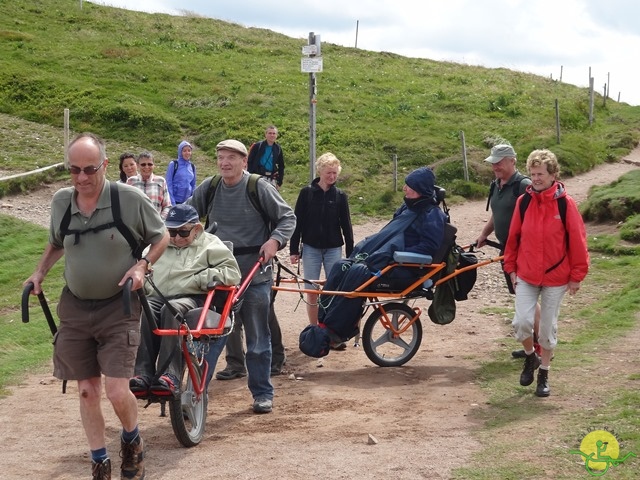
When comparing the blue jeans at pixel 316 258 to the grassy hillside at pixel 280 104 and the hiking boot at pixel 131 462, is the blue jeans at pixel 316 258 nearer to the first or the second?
the hiking boot at pixel 131 462

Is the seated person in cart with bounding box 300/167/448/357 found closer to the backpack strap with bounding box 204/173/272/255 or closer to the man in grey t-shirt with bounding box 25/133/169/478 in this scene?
the backpack strap with bounding box 204/173/272/255

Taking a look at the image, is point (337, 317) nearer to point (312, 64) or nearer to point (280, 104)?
point (312, 64)

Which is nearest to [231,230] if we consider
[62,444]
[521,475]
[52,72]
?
[62,444]

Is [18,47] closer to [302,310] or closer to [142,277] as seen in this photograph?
[302,310]

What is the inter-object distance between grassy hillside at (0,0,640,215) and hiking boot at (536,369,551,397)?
12.0m

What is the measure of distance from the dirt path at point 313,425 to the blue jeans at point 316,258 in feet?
2.69

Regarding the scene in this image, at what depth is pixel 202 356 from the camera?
6.99 meters

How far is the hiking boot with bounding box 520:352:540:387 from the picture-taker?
26.6 feet

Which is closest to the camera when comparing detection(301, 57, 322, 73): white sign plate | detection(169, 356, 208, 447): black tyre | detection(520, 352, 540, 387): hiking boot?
detection(169, 356, 208, 447): black tyre

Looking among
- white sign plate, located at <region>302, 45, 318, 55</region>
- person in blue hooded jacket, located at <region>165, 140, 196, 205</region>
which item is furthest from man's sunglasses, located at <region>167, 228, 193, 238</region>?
person in blue hooded jacket, located at <region>165, 140, 196, 205</region>

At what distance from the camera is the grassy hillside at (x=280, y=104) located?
81.1 feet

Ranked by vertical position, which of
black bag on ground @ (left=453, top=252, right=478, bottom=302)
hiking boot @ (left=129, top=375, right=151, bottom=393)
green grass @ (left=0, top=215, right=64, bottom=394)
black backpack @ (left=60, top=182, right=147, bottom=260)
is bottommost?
green grass @ (left=0, top=215, right=64, bottom=394)

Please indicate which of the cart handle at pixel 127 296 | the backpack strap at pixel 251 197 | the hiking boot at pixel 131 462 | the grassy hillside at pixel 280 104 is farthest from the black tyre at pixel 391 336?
the grassy hillside at pixel 280 104

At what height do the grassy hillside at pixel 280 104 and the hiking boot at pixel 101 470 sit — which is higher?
the grassy hillside at pixel 280 104
